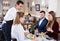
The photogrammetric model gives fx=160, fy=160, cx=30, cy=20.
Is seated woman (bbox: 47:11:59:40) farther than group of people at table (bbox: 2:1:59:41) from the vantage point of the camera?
Yes

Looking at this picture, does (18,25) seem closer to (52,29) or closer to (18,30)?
(18,30)

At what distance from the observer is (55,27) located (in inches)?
143

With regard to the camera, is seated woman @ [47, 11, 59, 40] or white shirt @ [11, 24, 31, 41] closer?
white shirt @ [11, 24, 31, 41]

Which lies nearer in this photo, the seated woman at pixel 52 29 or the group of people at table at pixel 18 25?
the group of people at table at pixel 18 25

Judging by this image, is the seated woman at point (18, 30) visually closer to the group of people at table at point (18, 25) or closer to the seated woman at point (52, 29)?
the group of people at table at point (18, 25)

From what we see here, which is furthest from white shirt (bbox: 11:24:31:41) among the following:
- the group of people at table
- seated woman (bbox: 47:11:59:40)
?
seated woman (bbox: 47:11:59:40)

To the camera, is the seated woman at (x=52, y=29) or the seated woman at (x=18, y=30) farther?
the seated woman at (x=52, y=29)

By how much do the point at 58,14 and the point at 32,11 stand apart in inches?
158

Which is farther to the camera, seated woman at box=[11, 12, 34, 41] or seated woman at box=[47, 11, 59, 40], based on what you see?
seated woman at box=[47, 11, 59, 40]

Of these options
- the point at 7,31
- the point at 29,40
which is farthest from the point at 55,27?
the point at 7,31

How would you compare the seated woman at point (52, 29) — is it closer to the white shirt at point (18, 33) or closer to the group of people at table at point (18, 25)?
the group of people at table at point (18, 25)

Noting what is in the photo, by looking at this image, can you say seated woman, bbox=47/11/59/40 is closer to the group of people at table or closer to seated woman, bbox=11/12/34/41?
the group of people at table

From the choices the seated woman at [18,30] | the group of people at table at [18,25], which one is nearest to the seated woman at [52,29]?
the group of people at table at [18,25]

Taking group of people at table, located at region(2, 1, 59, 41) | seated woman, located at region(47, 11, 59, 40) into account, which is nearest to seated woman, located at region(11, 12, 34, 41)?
group of people at table, located at region(2, 1, 59, 41)
